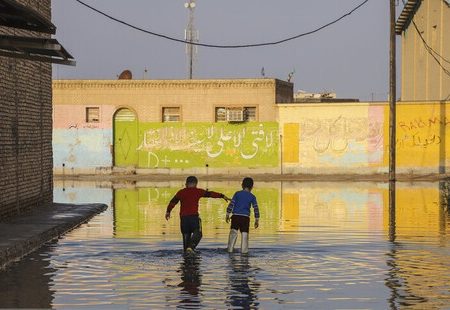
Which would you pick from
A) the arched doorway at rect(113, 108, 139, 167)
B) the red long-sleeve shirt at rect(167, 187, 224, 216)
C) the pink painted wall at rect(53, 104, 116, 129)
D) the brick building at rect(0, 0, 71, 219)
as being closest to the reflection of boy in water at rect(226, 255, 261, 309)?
the red long-sleeve shirt at rect(167, 187, 224, 216)

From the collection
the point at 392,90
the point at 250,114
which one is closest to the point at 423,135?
the point at 250,114

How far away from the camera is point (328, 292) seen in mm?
12875

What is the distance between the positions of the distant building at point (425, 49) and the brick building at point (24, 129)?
1139 inches

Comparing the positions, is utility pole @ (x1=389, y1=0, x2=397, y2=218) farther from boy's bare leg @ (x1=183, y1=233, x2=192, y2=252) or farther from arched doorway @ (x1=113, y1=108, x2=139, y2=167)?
boy's bare leg @ (x1=183, y1=233, x2=192, y2=252)

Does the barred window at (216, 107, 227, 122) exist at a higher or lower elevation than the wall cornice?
lower

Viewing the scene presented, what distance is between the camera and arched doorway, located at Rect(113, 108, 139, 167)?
195ft

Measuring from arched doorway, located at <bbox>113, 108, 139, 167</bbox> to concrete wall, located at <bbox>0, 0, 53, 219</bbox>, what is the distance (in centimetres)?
2788

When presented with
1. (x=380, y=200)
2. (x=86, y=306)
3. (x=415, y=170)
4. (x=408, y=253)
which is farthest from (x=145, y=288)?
(x=415, y=170)

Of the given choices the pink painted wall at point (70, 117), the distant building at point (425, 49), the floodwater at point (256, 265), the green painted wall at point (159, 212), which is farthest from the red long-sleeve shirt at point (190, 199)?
the pink painted wall at point (70, 117)

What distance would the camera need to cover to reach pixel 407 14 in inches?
2773

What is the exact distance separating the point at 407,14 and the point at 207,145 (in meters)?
19.8

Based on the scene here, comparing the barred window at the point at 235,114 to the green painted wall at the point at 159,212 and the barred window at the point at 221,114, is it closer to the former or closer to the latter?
the barred window at the point at 221,114

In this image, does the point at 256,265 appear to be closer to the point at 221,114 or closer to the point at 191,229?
the point at 191,229

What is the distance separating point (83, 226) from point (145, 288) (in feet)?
37.7
